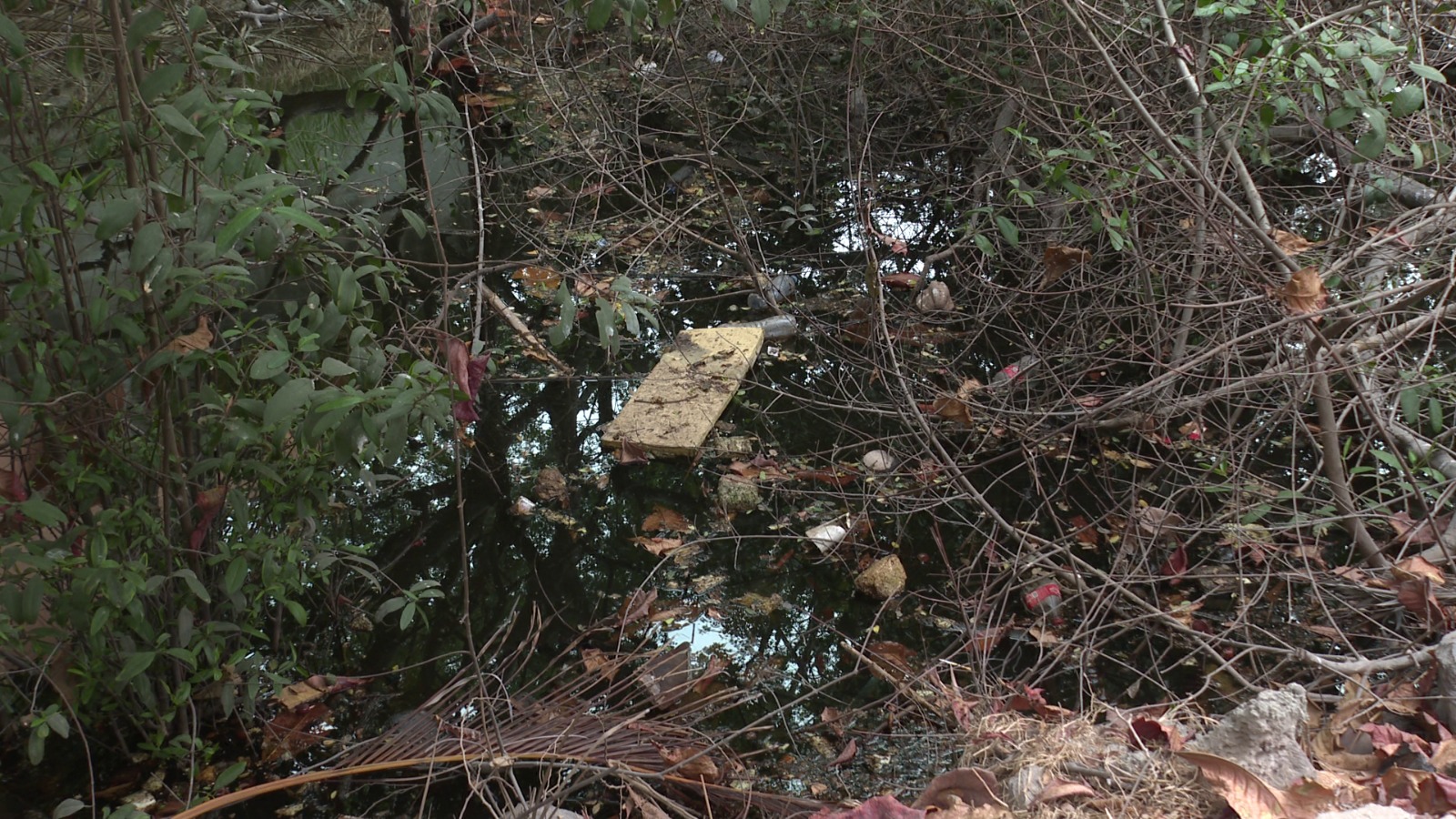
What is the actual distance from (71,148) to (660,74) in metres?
2.67

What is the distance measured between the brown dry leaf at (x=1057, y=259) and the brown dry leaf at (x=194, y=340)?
2.58m

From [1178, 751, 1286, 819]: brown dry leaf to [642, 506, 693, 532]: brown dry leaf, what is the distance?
1.84 m

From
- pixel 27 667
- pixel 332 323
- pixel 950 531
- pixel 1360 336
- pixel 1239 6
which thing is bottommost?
pixel 950 531

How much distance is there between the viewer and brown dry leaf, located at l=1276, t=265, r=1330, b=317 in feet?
7.48

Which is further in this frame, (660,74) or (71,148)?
(660,74)

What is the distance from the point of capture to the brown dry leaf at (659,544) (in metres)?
3.35

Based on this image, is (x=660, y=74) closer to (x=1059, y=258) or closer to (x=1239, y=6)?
(x=1059, y=258)

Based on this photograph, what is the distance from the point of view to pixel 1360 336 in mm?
2723

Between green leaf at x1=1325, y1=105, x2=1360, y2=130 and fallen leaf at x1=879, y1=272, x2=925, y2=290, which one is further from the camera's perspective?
fallen leaf at x1=879, y1=272, x2=925, y2=290

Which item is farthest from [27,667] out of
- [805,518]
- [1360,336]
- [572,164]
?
[572,164]

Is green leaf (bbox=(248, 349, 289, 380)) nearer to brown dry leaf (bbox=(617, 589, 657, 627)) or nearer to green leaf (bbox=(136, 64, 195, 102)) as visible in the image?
green leaf (bbox=(136, 64, 195, 102))

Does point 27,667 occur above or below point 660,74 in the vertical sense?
below

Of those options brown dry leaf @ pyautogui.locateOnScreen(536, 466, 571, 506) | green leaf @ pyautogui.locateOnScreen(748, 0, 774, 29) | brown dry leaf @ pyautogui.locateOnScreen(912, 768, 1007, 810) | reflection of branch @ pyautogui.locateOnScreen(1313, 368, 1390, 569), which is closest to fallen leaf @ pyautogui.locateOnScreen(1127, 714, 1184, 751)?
brown dry leaf @ pyautogui.locateOnScreen(912, 768, 1007, 810)

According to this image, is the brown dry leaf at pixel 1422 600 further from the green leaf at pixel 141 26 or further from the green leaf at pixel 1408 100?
the green leaf at pixel 141 26
